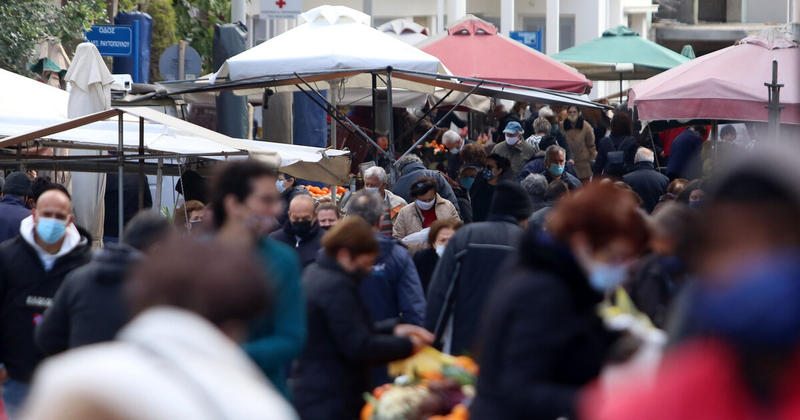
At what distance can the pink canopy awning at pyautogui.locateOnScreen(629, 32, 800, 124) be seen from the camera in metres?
12.3

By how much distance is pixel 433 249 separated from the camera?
8.84 meters

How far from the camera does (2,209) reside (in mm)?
10094

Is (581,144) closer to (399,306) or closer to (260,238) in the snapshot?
(399,306)

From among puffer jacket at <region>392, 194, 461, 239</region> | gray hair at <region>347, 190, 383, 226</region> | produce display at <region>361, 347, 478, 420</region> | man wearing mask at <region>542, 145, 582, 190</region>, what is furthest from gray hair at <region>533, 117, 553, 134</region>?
produce display at <region>361, 347, 478, 420</region>

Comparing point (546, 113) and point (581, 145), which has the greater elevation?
point (546, 113)

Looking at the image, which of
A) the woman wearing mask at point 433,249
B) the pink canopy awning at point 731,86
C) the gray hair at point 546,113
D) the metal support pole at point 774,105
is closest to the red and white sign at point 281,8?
the gray hair at point 546,113

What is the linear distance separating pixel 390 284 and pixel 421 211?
281cm

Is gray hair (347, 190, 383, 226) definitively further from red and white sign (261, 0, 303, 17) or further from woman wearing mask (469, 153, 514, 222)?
red and white sign (261, 0, 303, 17)

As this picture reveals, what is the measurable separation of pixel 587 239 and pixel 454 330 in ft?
11.1

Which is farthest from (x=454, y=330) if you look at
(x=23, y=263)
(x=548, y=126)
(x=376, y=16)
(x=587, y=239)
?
(x=376, y=16)

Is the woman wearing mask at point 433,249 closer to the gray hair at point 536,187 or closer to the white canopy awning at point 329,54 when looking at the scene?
the gray hair at point 536,187

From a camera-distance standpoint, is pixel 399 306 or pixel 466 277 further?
pixel 399 306

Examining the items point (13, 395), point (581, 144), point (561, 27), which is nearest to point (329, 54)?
point (13, 395)

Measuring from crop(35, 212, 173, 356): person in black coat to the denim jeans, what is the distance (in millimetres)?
877
